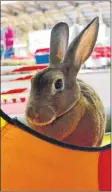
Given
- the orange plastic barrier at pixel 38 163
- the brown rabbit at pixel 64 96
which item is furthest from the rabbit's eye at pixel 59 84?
the orange plastic barrier at pixel 38 163

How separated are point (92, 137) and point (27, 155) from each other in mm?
224

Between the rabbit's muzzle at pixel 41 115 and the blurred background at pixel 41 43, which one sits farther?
the blurred background at pixel 41 43

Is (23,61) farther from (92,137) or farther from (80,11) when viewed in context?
(92,137)

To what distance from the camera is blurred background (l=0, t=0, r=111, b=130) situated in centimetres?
124

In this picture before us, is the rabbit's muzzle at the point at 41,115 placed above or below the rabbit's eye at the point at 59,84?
below

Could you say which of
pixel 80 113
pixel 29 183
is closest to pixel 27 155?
pixel 29 183

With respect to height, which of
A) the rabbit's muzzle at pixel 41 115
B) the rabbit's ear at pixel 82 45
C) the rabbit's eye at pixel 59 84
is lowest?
the rabbit's muzzle at pixel 41 115

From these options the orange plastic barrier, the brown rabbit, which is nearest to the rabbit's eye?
the brown rabbit

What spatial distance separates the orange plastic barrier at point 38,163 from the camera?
41.8 inches

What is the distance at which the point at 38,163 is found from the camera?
41.8 inches

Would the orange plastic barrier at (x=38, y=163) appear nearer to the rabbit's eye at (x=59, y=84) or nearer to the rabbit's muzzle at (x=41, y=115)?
the rabbit's muzzle at (x=41, y=115)

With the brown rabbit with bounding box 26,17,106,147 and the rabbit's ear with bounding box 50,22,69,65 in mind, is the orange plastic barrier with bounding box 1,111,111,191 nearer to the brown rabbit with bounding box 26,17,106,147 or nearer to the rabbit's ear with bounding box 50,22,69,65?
the brown rabbit with bounding box 26,17,106,147

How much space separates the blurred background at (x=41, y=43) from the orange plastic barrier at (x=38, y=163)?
0.13m

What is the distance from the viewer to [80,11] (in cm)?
162
